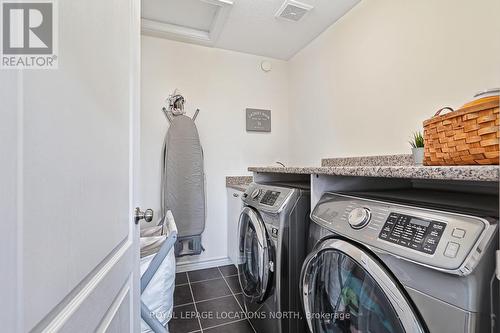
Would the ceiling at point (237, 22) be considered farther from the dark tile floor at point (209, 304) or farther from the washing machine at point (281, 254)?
the dark tile floor at point (209, 304)

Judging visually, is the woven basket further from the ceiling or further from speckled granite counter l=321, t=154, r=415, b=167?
the ceiling

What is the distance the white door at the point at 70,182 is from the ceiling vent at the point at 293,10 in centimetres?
163

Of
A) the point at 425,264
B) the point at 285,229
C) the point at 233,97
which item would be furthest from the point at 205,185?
the point at 425,264

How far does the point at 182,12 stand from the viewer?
2131 millimetres

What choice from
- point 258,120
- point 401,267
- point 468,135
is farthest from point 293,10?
point 401,267

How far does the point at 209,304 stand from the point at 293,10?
2585 millimetres

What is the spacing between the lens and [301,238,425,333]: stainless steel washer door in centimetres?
61

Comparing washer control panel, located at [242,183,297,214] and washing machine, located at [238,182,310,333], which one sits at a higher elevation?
washer control panel, located at [242,183,297,214]

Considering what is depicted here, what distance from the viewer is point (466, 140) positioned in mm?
604

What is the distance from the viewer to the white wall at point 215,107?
2.34 metres

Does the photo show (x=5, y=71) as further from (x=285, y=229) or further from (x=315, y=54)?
(x=315, y=54)

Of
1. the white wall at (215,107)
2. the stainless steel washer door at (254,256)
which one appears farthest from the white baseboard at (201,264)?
the stainless steel washer door at (254,256)

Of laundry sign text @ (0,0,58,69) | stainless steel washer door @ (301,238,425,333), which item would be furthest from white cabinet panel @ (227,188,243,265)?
laundry sign text @ (0,0,58,69)

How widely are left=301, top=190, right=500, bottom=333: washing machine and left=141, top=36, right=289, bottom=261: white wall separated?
5.80 feet
